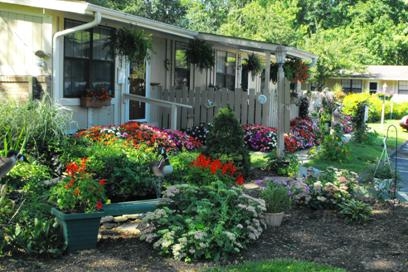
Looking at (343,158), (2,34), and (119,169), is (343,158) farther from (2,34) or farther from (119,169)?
(2,34)

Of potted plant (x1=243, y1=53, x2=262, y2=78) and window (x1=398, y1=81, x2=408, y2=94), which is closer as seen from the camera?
potted plant (x1=243, y1=53, x2=262, y2=78)

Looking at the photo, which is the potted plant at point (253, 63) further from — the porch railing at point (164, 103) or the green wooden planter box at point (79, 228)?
the green wooden planter box at point (79, 228)

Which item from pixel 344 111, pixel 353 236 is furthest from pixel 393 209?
pixel 344 111

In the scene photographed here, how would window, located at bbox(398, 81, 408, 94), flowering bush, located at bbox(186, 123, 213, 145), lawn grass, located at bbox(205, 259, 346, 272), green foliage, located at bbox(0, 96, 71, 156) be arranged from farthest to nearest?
window, located at bbox(398, 81, 408, 94), flowering bush, located at bbox(186, 123, 213, 145), green foliage, located at bbox(0, 96, 71, 156), lawn grass, located at bbox(205, 259, 346, 272)

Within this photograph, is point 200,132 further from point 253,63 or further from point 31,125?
point 253,63

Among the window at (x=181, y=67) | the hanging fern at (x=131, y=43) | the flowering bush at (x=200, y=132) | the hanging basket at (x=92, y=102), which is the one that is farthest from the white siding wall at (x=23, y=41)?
the window at (x=181, y=67)

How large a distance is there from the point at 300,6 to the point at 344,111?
1042 inches

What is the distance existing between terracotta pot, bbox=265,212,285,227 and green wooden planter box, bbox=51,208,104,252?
192 centimetres

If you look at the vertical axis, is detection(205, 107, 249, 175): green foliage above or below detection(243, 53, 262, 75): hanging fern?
below

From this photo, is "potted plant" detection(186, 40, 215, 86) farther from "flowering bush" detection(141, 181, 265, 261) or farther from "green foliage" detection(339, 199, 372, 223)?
"flowering bush" detection(141, 181, 265, 261)

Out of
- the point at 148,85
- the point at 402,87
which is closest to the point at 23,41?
the point at 148,85

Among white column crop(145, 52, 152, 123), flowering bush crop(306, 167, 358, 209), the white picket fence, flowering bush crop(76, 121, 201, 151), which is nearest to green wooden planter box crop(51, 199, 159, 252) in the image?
flowering bush crop(306, 167, 358, 209)

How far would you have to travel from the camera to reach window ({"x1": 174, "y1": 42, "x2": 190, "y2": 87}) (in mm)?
14125

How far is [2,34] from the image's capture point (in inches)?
389
